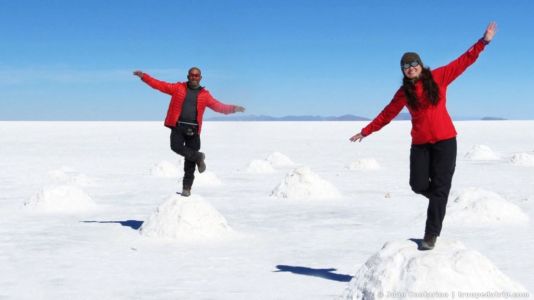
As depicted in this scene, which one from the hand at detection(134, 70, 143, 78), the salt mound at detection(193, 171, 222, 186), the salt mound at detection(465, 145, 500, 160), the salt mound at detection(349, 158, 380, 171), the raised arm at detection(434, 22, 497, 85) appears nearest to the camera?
the raised arm at detection(434, 22, 497, 85)

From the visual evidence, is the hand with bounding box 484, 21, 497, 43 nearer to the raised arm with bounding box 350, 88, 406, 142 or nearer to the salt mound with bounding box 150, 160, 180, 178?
the raised arm with bounding box 350, 88, 406, 142

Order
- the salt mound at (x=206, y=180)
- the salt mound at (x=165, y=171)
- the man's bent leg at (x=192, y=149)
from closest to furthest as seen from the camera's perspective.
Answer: the man's bent leg at (x=192, y=149), the salt mound at (x=206, y=180), the salt mound at (x=165, y=171)

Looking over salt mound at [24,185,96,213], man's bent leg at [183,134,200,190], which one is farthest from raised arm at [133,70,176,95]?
salt mound at [24,185,96,213]

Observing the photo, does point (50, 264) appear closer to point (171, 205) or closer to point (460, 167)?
point (171, 205)

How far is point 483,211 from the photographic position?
9.69 metres

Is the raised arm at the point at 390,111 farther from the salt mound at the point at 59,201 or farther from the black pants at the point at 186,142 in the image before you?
the salt mound at the point at 59,201

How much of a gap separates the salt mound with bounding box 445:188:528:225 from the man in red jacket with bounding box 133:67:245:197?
375cm

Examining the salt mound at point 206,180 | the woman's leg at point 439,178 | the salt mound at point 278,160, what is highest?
→ the woman's leg at point 439,178

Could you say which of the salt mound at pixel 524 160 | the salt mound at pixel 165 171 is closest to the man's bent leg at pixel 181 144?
the salt mound at pixel 165 171

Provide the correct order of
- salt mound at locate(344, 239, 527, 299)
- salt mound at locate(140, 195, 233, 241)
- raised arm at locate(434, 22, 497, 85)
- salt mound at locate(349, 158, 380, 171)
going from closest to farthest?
salt mound at locate(344, 239, 527, 299) < raised arm at locate(434, 22, 497, 85) < salt mound at locate(140, 195, 233, 241) < salt mound at locate(349, 158, 380, 171)

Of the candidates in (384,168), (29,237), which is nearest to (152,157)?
(384,168)

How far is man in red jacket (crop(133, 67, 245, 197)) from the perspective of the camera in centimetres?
786

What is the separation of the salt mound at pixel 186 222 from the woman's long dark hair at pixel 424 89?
12.7ft

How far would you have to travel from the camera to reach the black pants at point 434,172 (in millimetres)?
5082
